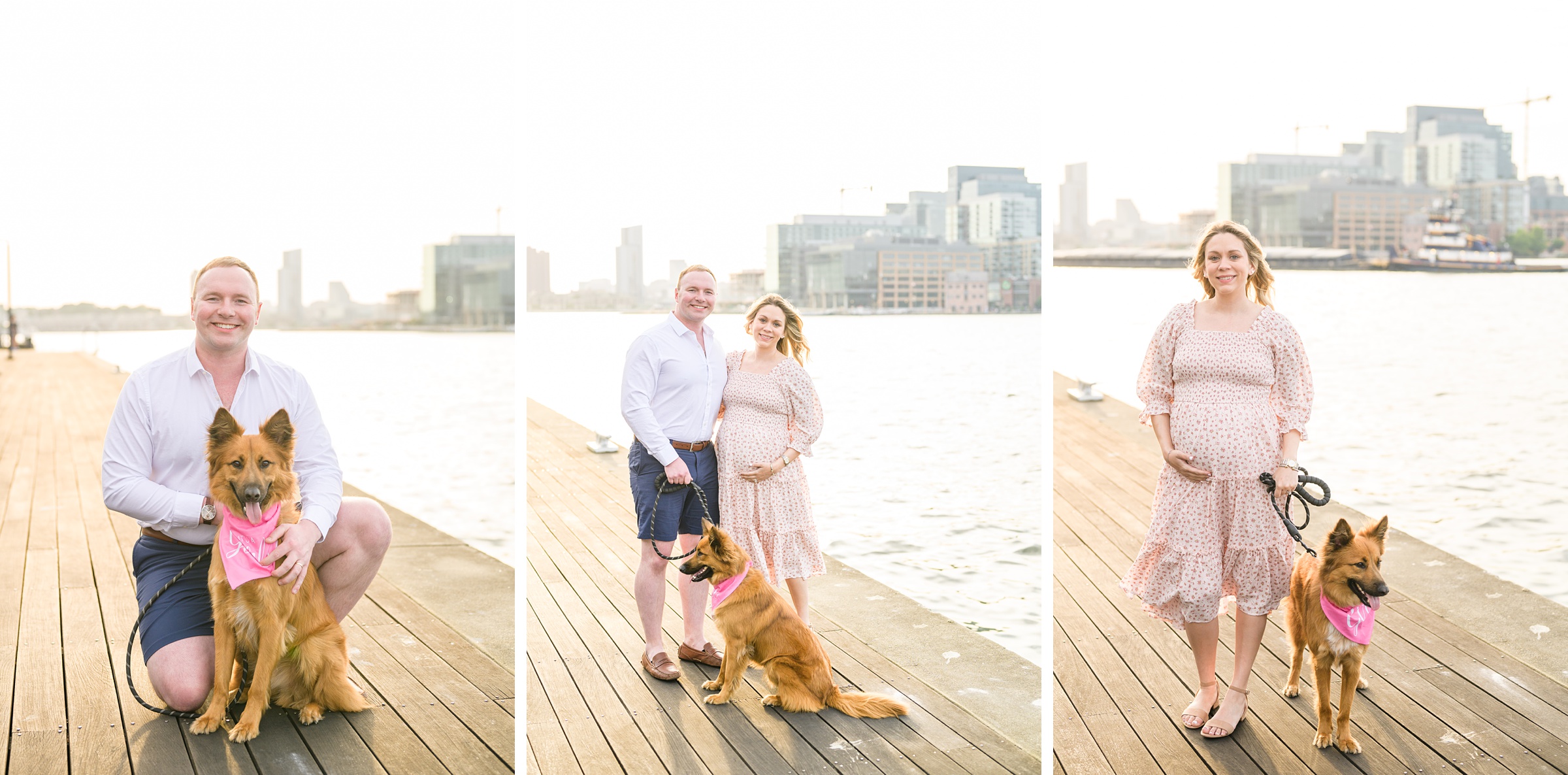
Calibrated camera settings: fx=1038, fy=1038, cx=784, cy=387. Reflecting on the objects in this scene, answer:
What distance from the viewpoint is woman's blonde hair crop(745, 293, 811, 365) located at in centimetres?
286

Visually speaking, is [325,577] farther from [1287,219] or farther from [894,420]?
[1287,219]

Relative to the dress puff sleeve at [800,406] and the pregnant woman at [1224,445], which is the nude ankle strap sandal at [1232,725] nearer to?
the pregnant woman at [1224,445]

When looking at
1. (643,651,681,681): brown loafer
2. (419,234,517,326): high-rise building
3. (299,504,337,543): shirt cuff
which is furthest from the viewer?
(419,234,517,326): high-rise building

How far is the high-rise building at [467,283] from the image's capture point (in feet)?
116

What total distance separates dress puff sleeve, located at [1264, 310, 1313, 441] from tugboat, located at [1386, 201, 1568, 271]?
35614mm

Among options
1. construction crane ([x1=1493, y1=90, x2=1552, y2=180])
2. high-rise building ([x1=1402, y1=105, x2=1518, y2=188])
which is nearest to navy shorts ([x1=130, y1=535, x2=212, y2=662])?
construction crane ([x1=1493, y1=90, x2=1552, y2=180])

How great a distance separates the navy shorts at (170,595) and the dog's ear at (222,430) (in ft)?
1.42

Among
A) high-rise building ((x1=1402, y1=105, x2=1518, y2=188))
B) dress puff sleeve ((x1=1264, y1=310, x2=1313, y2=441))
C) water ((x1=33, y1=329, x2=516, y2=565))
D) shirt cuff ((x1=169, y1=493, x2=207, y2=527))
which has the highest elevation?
high-rise building ((x1=1402, y1=105, x2=1518, y2=188))

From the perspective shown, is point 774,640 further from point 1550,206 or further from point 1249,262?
point 1550,206

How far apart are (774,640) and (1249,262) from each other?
151 cm

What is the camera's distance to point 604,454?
18.5ft

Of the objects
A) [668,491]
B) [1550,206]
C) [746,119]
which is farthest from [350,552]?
[1550,206]

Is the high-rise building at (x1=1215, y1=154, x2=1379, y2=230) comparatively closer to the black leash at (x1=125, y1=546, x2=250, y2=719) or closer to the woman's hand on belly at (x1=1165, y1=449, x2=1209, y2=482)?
the woman's hand on belly at (x1=1165, y1=449, x2=1209, y2=482)

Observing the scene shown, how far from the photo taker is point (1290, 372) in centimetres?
253
